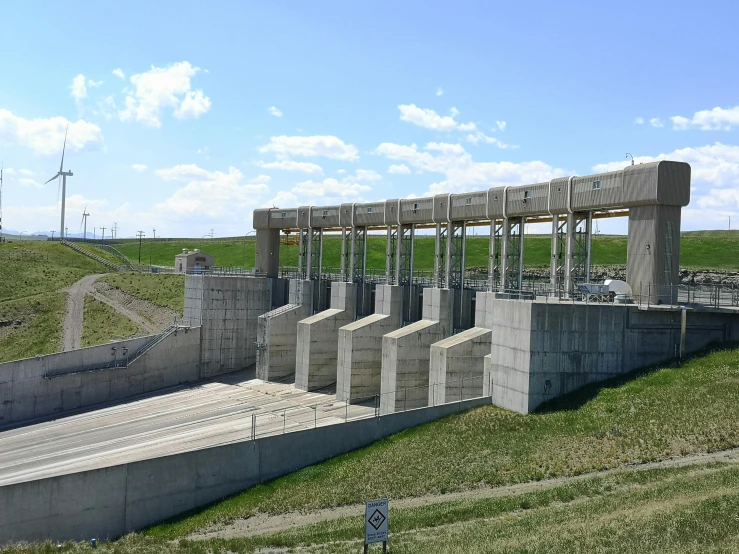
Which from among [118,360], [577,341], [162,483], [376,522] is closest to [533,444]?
[577,341]

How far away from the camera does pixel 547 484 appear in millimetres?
26531

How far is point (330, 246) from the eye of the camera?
13562cm

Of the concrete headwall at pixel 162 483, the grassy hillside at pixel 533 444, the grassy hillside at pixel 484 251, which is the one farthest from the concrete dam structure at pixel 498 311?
the grassy hillside at pixel 484 251

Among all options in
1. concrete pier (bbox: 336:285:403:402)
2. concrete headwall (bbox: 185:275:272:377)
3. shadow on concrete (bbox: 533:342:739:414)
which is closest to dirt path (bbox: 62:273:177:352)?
concrete headwall (bbox: 185:275:272:377)

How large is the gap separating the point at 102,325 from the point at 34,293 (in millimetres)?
14653

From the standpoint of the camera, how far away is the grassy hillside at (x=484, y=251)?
339 feet

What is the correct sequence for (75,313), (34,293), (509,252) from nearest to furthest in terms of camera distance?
(509,252) → (75,313) → (34,293)

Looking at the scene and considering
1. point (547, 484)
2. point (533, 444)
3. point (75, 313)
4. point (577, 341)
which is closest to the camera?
point (547, 484)

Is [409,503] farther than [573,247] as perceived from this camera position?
No

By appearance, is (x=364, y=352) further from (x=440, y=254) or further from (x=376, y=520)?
(x=376, y=520)

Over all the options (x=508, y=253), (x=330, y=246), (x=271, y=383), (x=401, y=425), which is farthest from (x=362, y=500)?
(x=330, y=246)

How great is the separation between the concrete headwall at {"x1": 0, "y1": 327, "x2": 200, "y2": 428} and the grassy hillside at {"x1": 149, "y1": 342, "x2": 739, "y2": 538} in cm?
2596

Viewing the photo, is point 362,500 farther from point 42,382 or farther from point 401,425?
point 42,382

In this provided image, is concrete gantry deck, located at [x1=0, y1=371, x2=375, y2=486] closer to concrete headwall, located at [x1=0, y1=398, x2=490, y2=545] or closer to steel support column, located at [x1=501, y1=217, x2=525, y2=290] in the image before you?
concrete headwall, located at [x1=0, y1=398, x2=490, y2=545]
